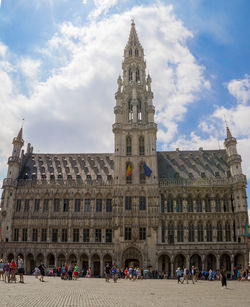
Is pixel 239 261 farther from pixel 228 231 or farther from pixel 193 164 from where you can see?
pixel 193 164

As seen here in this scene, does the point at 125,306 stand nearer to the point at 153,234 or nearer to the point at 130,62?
the point at 153,234

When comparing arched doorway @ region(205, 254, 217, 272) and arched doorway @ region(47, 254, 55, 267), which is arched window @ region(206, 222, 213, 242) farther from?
arched doorway @ region(47, 254, 55, 267)

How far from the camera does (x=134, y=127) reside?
223 feet

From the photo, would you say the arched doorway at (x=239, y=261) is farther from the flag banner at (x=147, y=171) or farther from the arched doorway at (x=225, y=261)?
the flag banner at (x=147, y=171)

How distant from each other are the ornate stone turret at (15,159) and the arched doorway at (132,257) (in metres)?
29.7

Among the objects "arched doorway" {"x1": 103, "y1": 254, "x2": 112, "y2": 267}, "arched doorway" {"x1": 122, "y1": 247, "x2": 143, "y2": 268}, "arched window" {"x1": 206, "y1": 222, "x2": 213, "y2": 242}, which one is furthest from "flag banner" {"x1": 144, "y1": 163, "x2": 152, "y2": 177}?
"arched doorway" {"x1": 103, "y1": 254, "x2": 112, "y2": 267}

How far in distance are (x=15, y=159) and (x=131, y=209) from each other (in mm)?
28995

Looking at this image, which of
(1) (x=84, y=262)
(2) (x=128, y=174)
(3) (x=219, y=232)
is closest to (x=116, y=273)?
(1) (x=84, y=262)

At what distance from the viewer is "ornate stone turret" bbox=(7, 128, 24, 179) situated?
219ft

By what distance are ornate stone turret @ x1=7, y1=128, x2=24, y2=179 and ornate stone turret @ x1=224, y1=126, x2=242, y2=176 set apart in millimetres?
47607

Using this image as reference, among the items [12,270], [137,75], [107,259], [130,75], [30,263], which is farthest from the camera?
[137,75]

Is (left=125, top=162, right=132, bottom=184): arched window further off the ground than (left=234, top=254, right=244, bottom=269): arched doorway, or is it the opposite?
(left=125, top=162, right=132, bottom=184): arched window

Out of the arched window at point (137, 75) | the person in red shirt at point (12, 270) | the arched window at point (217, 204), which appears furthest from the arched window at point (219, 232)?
the person in red shirt at point (12, 270)

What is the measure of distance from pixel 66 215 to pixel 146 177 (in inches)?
734
